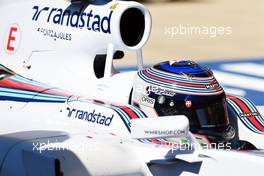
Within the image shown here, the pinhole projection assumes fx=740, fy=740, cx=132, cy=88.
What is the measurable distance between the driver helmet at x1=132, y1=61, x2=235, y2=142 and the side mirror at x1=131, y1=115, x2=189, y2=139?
1.72ft

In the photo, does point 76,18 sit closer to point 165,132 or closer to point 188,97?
point 188,97

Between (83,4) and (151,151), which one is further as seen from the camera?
(83,4)

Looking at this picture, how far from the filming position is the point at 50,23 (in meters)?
6.16

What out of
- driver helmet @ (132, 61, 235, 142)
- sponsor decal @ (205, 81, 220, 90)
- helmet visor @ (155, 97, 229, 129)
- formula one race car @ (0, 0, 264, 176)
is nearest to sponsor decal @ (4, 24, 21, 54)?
formula one race car @ (0, 0, 264, 176)

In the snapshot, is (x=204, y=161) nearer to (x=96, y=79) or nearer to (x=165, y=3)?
(x=96, y=79)

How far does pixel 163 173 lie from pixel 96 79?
1163 mm

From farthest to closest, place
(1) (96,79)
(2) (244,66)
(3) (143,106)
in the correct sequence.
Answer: (2) (244,66) → (1) (96,79) → (3) (143,106)

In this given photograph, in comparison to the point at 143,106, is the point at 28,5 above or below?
above

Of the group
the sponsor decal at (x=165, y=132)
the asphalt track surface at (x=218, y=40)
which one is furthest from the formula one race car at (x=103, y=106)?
the asphalt track surface at (x=218, y=40)

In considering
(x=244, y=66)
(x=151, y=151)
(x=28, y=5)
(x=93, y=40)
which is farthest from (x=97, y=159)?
(x=244, y=66)

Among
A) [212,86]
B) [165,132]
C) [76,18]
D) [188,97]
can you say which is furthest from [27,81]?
[165,132]

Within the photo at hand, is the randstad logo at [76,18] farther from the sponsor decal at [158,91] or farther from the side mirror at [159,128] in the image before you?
the side mirror at [159,128]

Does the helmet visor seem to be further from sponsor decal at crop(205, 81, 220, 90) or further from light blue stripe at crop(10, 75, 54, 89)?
light blue stripe at crop(10, 75, 54, 89)

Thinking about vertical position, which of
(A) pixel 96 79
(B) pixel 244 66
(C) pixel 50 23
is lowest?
(B) pixel 244 66
